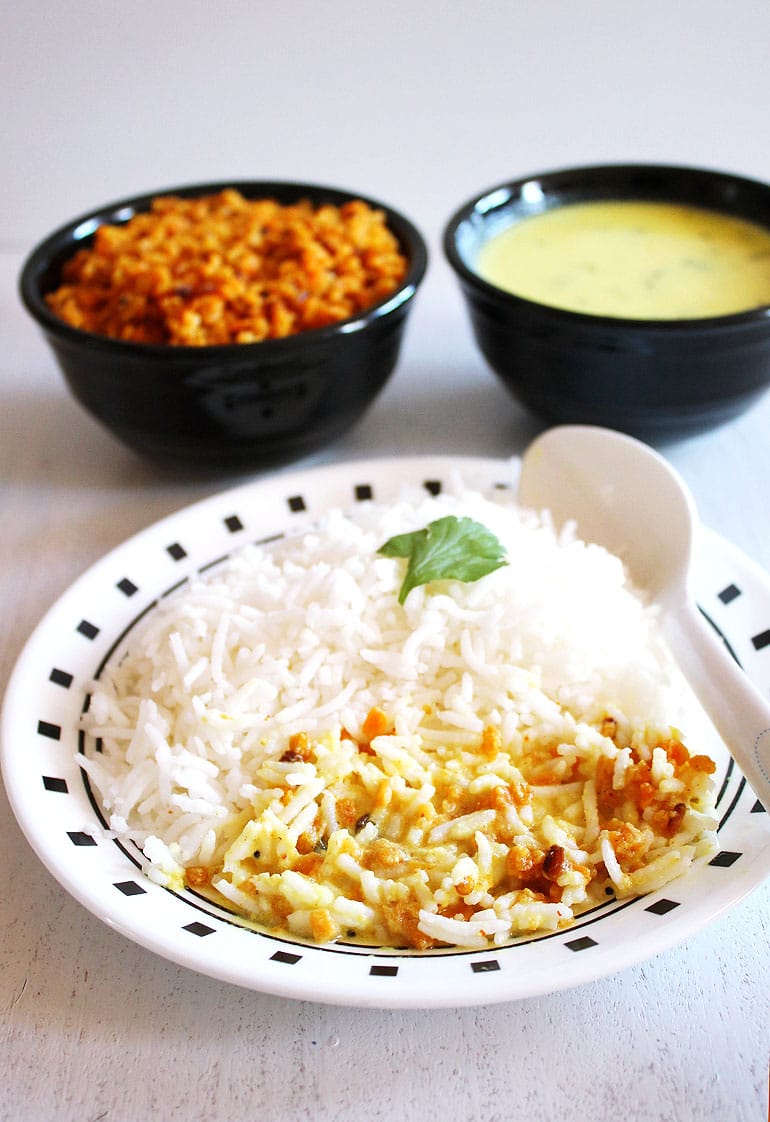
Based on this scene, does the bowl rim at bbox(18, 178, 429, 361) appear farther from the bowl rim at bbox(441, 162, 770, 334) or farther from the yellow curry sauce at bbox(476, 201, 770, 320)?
the yellow curry sauce at bbox(476, 201, 770, 320)

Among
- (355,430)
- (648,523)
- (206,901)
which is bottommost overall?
(355,430)

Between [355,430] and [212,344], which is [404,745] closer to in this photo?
[212,344]

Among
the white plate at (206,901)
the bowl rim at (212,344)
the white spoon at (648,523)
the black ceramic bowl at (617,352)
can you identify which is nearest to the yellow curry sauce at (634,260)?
the black ceramic bowl at (617,352)

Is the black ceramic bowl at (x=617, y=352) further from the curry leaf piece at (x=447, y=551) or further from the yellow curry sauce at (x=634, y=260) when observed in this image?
the curry leaf piece at (x=447, y=551)

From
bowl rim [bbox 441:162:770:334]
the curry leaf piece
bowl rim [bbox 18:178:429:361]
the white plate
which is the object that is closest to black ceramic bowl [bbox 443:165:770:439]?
bowl rim [bbox 441:162:770:334]

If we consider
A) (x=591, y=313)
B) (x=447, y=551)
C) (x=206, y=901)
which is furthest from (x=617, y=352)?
(x=206, y=901)
